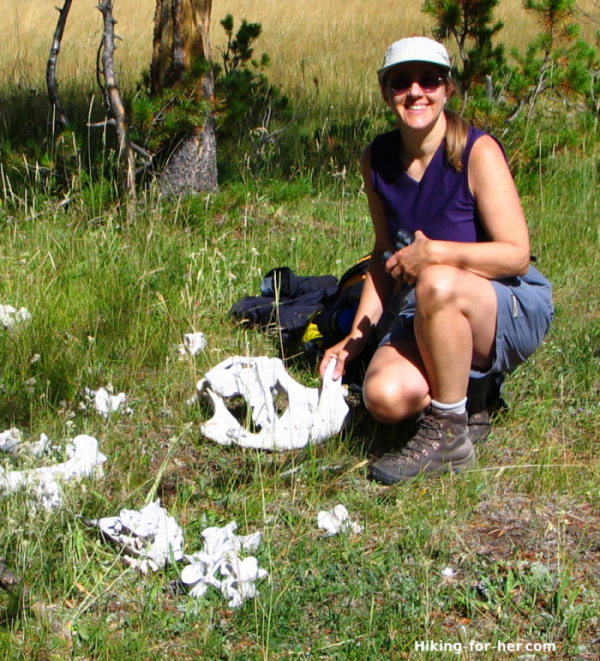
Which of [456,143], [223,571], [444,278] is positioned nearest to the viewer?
[223,571]

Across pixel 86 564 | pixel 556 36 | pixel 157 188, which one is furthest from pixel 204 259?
pixel 556 36

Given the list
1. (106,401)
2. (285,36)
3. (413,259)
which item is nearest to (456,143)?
(413,259)

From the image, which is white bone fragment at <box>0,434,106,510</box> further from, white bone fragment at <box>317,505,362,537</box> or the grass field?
white bone fragment at <box>317,505,362,537</box>

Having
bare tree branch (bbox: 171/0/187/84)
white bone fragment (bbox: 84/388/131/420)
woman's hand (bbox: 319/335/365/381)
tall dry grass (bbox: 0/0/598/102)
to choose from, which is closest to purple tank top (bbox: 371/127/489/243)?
woman's hand (bbox: 319/335/365/381)

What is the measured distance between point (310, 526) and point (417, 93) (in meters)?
1.45

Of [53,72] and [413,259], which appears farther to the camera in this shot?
[53,72]

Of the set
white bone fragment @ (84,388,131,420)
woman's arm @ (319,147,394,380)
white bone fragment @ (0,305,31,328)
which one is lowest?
white bone fragment @ (84,388,131,420)

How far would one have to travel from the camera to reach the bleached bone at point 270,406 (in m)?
2.72

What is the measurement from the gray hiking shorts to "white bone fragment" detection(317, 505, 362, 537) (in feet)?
2.26

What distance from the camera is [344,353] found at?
296cm

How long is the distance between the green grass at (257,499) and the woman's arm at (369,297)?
0.84ft

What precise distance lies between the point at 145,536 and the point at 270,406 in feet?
2.48

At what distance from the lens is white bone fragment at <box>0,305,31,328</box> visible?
324 cm

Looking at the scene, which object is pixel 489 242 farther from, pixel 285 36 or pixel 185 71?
pixel 285 36
